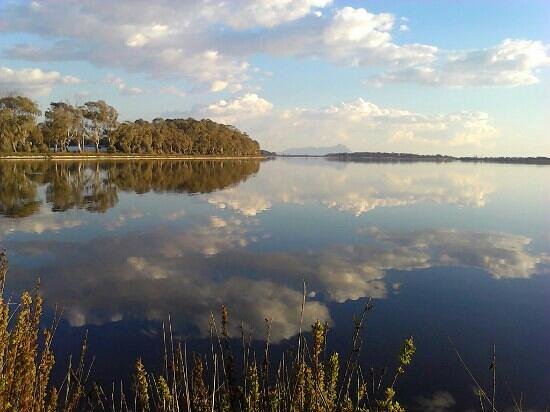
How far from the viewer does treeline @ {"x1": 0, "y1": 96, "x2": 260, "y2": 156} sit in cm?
8669

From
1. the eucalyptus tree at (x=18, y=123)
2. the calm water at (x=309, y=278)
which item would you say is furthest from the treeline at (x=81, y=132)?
the calm water at (x=309, y=278)

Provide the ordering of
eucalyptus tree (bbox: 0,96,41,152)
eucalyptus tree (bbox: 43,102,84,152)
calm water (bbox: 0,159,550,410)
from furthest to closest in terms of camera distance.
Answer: eucalyptus tree (bbox: 43,102,84,152), eucalyptus tree (bbox: 0,96,41,152), calm water (bbox: 0,159,550,410)

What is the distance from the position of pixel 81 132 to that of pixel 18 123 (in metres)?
21.9

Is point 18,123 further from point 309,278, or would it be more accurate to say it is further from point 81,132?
point 309,278

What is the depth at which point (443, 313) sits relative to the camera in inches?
405

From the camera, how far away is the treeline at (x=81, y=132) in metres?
86.7

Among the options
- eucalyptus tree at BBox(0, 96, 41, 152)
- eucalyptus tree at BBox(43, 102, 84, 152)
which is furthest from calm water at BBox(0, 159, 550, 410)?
eucalyptus tree at BBox(43, 102, 84, 152)

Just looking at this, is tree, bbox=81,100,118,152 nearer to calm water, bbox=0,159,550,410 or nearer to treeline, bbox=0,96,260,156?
treeline, bbox=0,96,260,156

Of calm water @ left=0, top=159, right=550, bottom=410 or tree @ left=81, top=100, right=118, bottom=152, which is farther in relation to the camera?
tree @ left=81, top=100, right=118, bottom=152

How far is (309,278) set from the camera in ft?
42.6

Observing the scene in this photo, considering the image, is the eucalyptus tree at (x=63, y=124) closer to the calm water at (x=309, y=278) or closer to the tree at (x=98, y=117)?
the tree at (x=98, y=117)

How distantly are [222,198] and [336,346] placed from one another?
991 inches

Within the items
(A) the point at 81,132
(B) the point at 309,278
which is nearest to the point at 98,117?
(A) the point at 81,132

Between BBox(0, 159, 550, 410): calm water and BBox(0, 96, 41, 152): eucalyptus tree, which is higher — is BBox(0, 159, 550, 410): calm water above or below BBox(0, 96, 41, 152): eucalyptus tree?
below
